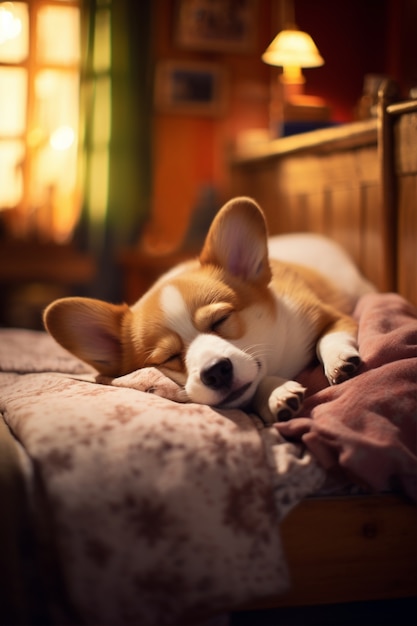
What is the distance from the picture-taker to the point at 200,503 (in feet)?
4.38

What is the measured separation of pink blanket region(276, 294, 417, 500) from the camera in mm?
1429

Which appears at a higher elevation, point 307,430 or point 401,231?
point 401,231

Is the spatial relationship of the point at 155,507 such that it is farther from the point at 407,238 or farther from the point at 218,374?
the point at 407,238

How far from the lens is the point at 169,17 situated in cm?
493

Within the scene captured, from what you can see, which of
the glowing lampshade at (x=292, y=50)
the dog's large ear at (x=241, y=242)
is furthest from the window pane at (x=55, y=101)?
the dog's large ear at (x=241, y=242)

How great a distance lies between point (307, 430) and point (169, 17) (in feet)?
13.7

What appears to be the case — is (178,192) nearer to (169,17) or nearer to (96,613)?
(169,17)

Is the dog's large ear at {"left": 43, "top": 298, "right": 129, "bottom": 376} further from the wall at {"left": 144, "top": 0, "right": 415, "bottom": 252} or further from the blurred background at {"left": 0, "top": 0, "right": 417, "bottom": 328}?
the wall at {"left": 144, "top": 0, "right": 415, "bottom": 252}

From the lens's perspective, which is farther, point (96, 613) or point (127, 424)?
point (127, 424)

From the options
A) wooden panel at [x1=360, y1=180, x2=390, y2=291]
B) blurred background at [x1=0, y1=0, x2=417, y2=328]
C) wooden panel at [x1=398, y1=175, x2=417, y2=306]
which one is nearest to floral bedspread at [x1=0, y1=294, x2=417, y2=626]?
wooden panel at [x1=398, y1=175, x2=417, y2=306]

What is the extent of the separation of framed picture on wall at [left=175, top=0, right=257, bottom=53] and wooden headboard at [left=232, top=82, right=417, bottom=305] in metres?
1.51

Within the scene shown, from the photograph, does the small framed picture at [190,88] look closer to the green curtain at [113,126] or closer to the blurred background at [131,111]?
the blurred background at [131,111]

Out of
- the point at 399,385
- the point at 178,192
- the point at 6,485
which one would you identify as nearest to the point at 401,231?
the point at 399,385

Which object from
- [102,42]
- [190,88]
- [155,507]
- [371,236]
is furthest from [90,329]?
[190,88]
